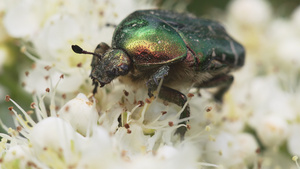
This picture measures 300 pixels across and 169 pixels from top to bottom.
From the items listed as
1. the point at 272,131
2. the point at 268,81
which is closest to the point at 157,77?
the point at 272,131

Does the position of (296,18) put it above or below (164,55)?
below

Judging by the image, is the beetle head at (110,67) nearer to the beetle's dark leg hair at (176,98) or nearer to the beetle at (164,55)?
the beetle at (164,55)

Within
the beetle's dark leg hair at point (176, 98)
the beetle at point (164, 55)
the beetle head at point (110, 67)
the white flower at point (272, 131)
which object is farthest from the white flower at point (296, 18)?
the beetle head at point (110, 67)

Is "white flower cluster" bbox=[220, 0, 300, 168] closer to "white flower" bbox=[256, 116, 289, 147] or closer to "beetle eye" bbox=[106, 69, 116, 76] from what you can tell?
"white flower" bbox=[256, 116, 289, 147]

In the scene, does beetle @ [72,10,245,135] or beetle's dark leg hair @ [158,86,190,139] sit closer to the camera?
beetle @ [72,10,245,135]

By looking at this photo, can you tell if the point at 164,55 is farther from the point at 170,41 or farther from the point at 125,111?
the point at 125,111

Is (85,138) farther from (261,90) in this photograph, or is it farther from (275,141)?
(261,90)

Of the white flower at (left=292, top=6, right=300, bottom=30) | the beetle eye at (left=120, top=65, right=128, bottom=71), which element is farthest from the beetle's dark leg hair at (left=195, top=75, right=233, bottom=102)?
the white flower at (left=292, top=6, right=300, bottom=30)

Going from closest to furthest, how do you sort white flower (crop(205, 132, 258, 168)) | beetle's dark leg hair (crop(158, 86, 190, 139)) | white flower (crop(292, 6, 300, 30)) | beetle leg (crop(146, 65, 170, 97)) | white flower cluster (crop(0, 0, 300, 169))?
white flower cluster (crop(0, 0, 300, 169))
beetle leg (crop(146, 65, 170, 97))
beetle's dark leg hair (crop(158, 86, 190, 139))
white flower (crop(205, 132, 258, 168))
white flower (crop(292, 6, 300, 30))
